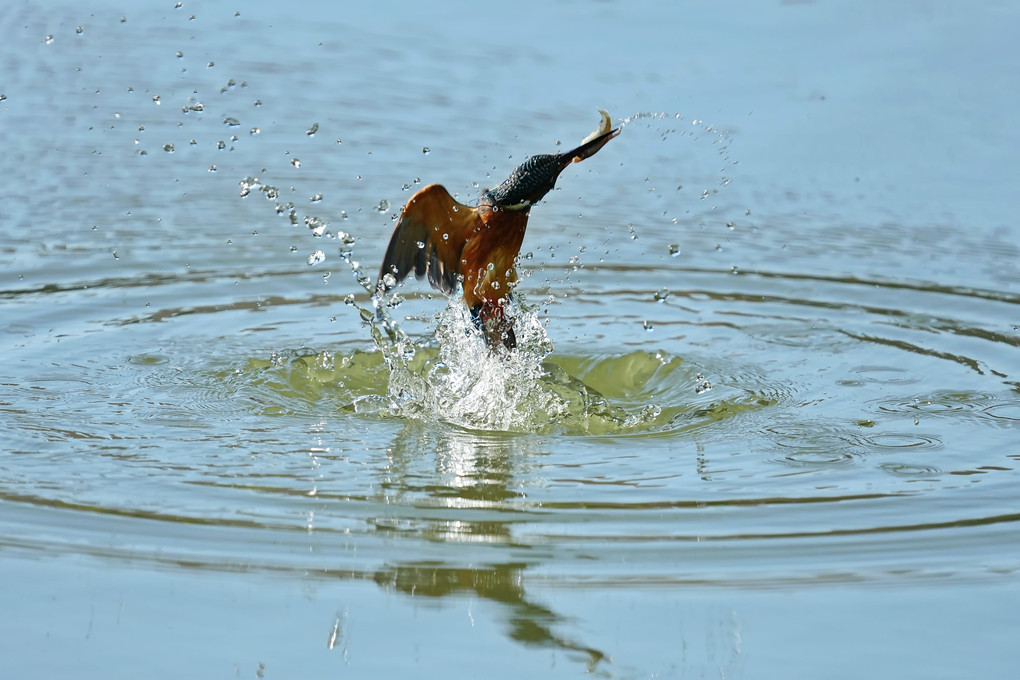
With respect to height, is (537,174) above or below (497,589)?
above

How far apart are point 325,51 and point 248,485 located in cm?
625

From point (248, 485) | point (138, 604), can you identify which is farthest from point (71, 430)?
point (138, 604)

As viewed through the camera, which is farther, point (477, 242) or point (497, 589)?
point (477, 242)

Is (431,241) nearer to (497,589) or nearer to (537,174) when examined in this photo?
(537,174)

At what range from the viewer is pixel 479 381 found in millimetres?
5340

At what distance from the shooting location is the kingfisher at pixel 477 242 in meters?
5.14

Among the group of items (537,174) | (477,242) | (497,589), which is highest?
(537,174)

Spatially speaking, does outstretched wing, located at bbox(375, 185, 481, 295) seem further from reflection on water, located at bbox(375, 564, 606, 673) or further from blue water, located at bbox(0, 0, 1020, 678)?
reflection on water, located at bbox(375, 564, 606, 673)

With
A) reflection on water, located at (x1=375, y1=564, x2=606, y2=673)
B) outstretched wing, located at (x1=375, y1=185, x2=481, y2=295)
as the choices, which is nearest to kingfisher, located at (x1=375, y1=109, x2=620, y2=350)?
outstretched wing, located at (x1=375, y1=185, x2=481, y2=295)

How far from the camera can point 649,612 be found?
3203mm

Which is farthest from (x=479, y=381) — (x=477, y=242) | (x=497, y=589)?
(x=497, y=589)

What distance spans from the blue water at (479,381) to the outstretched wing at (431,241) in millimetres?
258

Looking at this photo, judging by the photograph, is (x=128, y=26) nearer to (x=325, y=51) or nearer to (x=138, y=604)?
(x=325, y=51)

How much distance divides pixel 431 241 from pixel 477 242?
20cm
